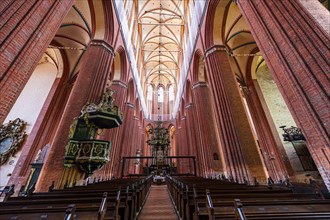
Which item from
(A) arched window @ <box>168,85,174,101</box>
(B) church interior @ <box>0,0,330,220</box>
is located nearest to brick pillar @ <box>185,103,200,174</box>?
(B) church interior @ <box>0,0,330,220</box>

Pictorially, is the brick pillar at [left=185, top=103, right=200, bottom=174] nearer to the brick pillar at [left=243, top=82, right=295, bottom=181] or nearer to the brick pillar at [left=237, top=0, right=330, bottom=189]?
the brick pillar at [left=243, top=82, right=295, bottom=181]

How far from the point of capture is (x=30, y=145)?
902cm

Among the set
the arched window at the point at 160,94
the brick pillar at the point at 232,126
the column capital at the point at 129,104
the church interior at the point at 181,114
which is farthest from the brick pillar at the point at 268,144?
the arched window at the point at 160,94

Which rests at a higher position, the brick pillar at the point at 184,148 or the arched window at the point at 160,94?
the arched window at the point at 160,94

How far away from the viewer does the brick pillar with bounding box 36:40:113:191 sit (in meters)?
4.92

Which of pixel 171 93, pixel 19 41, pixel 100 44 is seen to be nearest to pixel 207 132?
pixel 100 44

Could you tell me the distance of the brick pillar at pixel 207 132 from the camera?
9406 millimetres

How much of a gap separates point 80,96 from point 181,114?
13230 millimetres

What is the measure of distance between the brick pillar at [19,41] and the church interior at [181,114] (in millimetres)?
22

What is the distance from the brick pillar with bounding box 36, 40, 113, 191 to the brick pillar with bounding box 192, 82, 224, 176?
6546 mm

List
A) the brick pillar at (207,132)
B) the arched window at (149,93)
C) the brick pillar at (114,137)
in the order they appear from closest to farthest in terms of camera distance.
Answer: the brick pillar at (114,137)
the brick pillar at (207,132)
the arched window at (149,93)

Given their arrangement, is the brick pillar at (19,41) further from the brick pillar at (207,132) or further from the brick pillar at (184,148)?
the brick pillar at (184,148)

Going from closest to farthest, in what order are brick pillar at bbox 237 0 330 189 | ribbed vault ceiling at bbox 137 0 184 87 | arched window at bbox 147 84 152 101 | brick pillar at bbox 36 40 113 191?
brick pillar at bbox 237 0 330 189
brick pillar at bbox 36 40 113 191
ribbed vault ceiling at bbox 137 0 184 87
arched window at bbox 147 84 152 101

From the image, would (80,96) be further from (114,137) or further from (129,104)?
(129,104)
